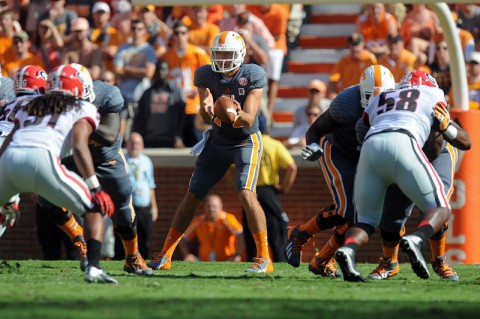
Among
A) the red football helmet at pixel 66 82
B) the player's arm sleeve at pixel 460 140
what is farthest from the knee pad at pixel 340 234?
the red football helmet at pixel 66 82

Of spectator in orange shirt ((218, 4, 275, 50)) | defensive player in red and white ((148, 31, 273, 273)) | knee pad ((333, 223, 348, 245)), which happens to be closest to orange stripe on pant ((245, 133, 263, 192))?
defensive player in red and white ((148, 31, 273, 273))

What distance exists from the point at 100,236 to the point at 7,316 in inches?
68.1

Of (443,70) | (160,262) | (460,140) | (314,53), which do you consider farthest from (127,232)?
(314,53)

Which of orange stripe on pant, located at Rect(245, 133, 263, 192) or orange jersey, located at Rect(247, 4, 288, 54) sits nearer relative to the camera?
orange stripe on pant, located at Rect(245, 133, 263, 192)

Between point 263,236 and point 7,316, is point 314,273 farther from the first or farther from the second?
point 7,316

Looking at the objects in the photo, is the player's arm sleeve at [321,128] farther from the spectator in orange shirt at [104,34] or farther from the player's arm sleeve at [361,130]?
the spectator in orange shirt at [104,34]

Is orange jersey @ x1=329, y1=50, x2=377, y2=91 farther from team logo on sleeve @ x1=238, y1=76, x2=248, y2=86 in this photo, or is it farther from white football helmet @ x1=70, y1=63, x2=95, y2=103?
white football helmet @ x1=70, y1=63, x2=95, y2=103

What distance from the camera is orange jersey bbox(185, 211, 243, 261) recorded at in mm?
13664

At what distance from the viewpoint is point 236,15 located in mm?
15789

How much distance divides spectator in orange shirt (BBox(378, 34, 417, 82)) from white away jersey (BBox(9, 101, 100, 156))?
7295 millimetres

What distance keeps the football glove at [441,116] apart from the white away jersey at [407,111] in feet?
0.11

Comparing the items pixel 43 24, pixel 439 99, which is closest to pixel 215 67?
pixel 439 99

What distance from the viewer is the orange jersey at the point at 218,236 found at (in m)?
13.7

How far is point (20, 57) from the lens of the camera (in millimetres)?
15992
